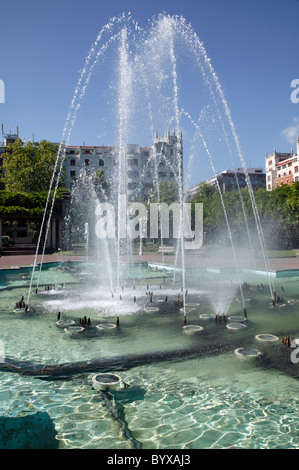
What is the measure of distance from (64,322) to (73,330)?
0.72 m

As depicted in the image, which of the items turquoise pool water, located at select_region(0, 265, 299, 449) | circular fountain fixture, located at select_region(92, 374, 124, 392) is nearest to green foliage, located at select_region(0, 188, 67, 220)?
turquoise pool water, located at select_region(0, 265, 299, 449)

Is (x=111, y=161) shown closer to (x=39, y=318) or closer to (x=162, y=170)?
(x=162, y=170)

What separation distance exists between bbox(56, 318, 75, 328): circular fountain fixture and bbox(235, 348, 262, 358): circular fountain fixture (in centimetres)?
361

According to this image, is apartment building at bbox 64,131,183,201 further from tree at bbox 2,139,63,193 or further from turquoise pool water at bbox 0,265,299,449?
turquoise pool water at bbox 0,265,299,449

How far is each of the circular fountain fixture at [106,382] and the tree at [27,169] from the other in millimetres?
41168

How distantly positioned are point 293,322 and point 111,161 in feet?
203

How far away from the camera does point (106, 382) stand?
4520 mm

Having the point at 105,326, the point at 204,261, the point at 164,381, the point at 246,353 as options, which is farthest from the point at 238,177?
the point at 164,381

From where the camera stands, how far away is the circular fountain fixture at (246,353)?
18.0ft

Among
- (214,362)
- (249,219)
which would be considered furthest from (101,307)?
(249,219)

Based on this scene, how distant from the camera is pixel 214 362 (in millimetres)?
5297

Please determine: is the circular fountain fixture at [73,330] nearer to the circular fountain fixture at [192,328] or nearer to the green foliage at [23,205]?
the circular fountain fixture at [192,328]

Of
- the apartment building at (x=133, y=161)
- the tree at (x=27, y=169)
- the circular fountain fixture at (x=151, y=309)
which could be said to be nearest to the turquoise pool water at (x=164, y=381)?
the circular fountain fixture at (x=151, y=309)

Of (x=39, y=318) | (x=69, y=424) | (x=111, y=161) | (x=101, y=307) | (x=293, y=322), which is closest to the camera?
(x=69, y=424)
